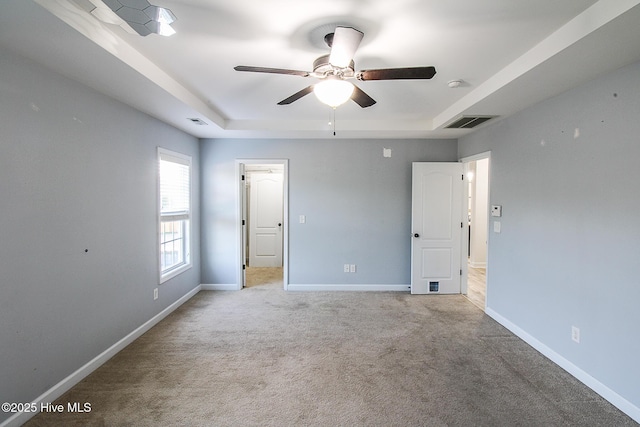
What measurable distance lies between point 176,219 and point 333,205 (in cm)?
226

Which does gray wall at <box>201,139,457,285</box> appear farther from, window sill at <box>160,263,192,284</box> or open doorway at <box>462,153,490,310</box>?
open doorway at <box>462,153,490,310</box>

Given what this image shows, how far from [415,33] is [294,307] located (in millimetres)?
3299

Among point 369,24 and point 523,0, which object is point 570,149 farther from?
point 369,24

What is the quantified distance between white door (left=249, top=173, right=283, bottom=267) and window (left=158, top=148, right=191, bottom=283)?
205cm

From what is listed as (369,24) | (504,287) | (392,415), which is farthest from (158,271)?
(504,287)

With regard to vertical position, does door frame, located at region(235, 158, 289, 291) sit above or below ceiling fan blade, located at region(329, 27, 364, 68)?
below

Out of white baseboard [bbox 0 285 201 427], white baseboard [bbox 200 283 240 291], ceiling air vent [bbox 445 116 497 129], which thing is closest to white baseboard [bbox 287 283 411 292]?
white baseboard [bbox 200 283 240 291]

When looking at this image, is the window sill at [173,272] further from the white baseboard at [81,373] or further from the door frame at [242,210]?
the door frame at [242,210]

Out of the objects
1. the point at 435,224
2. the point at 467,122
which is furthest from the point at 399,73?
the point at 435,224

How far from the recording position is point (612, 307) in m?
2.12

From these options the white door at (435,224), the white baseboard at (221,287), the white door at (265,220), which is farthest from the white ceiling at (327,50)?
the white door at (265,220)

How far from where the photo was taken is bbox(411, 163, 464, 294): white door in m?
4.40

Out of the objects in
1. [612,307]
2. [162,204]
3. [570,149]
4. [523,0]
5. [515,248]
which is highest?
[523,0]

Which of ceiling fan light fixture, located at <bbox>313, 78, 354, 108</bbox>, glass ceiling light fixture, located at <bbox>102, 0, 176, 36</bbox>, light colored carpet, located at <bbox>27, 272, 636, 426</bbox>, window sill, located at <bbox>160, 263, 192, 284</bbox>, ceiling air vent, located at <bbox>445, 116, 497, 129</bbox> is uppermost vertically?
ceiling air vent, located at <bbox>445, 116, 497, 129</bbox>
